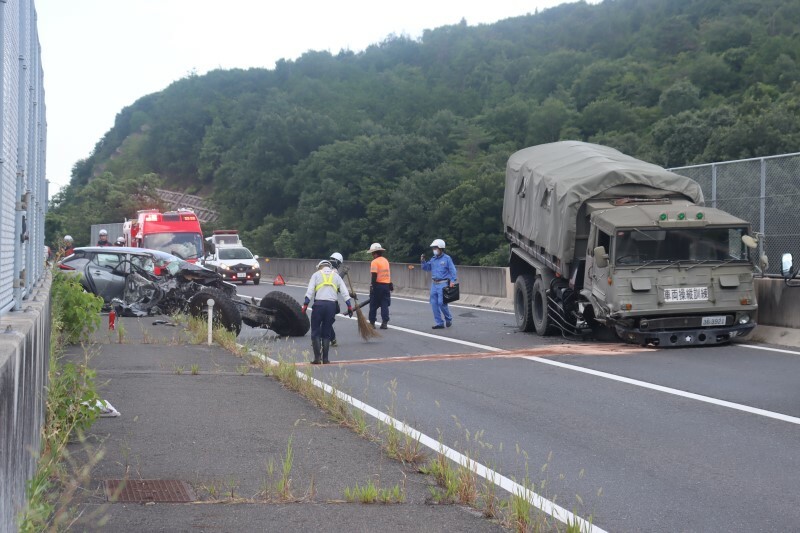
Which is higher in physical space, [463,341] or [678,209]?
[678,209]

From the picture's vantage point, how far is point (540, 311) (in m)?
19.9

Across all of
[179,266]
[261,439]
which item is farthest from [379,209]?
[261,439]

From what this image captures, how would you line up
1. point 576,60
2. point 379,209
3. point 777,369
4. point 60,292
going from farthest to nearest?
point 576,60 < point 379,209 < point 60,292 < point 777,369

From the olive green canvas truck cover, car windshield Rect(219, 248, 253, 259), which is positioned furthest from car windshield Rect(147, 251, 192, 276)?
car windshield Rect(219, 248, 253, 259)

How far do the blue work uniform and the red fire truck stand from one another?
1823 cm

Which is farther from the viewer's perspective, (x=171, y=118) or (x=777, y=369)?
(x=171, y=118)

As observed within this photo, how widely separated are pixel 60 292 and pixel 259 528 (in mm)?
10460

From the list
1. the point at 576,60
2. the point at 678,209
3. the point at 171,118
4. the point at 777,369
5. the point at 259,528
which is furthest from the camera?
the point at 171,118

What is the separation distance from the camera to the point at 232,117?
136m

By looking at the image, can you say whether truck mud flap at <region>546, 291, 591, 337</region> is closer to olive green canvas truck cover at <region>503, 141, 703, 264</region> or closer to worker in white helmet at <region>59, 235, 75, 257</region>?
olive green canvas truck cover at <region>503, 141, 703, 264</region>

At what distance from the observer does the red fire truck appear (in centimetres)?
3925

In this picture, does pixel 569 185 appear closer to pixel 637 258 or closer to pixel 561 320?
pixel 637 258

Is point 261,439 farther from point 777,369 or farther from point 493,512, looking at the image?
point 777,369

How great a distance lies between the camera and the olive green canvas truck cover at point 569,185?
1820 cm
